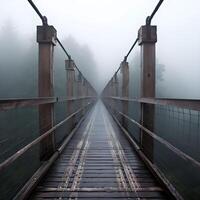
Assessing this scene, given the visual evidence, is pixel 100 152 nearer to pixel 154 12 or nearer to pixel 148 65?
pixel 148 65

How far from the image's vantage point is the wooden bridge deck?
2717 mm

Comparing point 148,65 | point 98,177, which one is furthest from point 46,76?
point 98,177

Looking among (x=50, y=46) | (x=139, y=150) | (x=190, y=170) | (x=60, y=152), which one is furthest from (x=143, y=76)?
(x=190, y=170)

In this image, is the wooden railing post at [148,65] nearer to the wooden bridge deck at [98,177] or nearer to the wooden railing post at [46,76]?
the wooden bridge deck at [98,177]

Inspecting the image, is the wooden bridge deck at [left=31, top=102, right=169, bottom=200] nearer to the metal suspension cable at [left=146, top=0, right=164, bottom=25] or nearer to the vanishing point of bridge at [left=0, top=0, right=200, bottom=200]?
the vanishing point of bridge at [left=0, top=0, right=200, bottom=200]

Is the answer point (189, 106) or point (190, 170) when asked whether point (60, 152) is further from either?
point (190, 170)

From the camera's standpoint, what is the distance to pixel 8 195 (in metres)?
17.0

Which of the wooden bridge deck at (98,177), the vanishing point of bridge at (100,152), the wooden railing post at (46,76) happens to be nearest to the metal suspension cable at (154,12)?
the vanishing point of bridge at (100,152)

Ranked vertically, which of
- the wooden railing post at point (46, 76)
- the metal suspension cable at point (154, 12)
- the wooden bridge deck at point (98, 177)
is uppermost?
the metal suspension cable at point (154, 12)

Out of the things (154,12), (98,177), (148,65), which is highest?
(154,12)

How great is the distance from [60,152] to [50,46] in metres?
1.64

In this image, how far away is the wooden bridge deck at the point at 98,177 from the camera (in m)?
2.72

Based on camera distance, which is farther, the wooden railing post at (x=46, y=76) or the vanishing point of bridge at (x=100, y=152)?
the wooden railing post at (x=46, y=76)

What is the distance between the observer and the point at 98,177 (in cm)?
325
